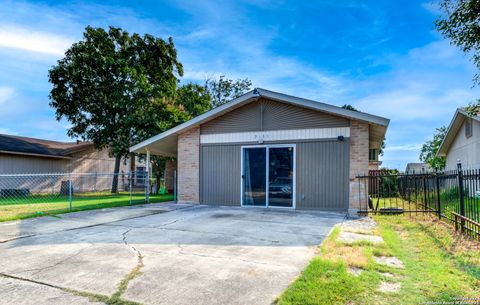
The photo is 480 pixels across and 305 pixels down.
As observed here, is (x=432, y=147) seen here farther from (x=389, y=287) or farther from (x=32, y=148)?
(x=32, y=148)

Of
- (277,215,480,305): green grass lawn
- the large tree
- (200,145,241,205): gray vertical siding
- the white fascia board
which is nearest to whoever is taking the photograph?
(277,215,480,305): green grass lawn

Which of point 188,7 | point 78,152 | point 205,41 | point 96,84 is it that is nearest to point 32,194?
point 78,152

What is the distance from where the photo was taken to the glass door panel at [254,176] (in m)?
10.5

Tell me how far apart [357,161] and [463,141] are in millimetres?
10620

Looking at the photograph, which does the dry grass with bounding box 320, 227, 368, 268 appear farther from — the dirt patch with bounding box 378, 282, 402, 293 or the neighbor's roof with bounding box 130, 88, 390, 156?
the neighbor's roof with bounding box 130, 88, 390, 156

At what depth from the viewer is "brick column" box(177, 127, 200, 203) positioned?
38.3 ft

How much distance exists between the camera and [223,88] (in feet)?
97.6

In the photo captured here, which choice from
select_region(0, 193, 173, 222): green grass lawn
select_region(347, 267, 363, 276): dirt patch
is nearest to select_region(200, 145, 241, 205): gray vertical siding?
select_region(0, 193, 173, 222): green grass lawn

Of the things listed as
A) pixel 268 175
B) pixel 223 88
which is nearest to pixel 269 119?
pixel 268 175

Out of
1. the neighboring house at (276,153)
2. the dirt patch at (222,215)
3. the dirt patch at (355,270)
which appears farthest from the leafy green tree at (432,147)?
the dirt patch at (355,270)

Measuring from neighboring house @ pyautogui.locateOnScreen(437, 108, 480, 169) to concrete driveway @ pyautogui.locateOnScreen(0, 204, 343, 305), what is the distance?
10.9 metres

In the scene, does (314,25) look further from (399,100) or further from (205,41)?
(399,100)

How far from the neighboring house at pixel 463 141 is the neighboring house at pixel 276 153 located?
5.73 m

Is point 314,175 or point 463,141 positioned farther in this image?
point 463,141
